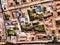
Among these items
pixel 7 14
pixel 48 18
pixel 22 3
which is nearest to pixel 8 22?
pixel 7 14

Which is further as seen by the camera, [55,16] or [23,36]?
[23,36]

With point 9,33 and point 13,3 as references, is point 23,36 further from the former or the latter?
point 13,3

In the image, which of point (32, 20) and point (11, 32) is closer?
point (32, 20)

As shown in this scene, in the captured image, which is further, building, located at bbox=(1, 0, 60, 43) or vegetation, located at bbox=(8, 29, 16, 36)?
vegetation, located at bbox=(8, 29, 16, 36)

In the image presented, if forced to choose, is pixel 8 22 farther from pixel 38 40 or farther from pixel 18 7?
pixel 38 40

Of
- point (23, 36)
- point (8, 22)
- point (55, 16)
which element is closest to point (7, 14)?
point (8, 22)

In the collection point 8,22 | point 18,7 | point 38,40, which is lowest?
point 38,40

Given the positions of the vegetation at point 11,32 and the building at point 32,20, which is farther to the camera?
the vegetation at point 11,32

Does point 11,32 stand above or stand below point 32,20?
below

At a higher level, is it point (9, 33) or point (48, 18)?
point (48, 18)
